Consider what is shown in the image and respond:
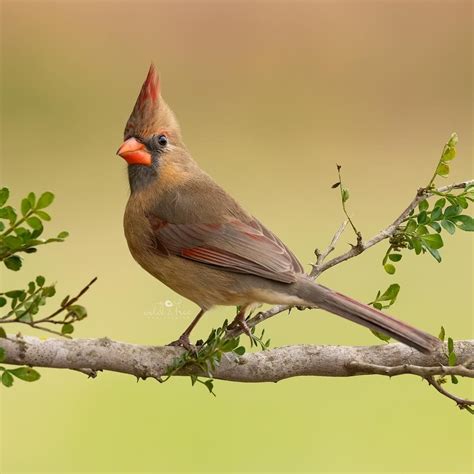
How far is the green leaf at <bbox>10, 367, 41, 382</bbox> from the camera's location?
90.6 inches

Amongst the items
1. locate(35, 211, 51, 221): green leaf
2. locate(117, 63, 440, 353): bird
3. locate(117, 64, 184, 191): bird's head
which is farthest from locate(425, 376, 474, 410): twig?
locate(117, 64, 184, 191): bird's head

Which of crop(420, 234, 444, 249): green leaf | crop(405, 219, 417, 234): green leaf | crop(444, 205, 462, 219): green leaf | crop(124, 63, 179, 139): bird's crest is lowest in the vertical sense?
crop(420, 234, 444, 249): green leaf

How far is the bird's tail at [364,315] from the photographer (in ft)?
9.21

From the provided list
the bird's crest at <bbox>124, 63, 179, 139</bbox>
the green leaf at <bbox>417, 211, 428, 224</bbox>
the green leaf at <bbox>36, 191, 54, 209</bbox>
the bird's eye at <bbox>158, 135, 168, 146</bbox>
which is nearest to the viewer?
the green leaf at <bbox>36, 191, 54, 209</bbox>

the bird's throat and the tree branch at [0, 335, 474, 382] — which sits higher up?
the bird's throat

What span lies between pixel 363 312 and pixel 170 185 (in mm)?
1041

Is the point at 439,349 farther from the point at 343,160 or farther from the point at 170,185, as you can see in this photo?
the point at 343,160

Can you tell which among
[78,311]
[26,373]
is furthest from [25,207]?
[26,373]

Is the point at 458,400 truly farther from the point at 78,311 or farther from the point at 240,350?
the point at 78,311

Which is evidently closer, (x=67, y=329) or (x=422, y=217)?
(x=67, y=329)

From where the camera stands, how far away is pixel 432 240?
2.97m

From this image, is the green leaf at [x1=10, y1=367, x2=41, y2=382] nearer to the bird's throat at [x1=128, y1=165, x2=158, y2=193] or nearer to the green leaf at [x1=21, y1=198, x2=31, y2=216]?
the green leaf at [x1=21, y1=198, x2=31, y2=216]

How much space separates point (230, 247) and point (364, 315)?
0.64 metres

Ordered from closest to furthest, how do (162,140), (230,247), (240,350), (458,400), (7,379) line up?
A: 1. (7,379)
2. (458,400)
3. (240,350)
4. (230,247)
5. (162,140)
